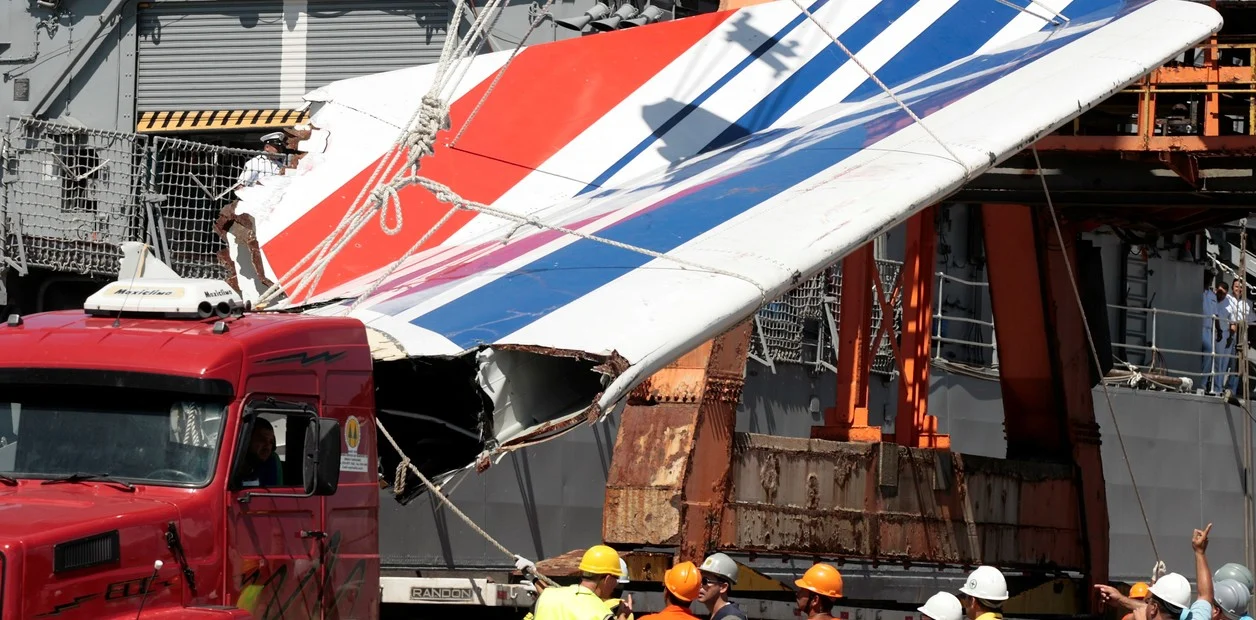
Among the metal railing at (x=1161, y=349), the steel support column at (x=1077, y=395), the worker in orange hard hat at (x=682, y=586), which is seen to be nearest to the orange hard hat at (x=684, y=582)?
the worker in orange hard hat at (x=682, y=586)

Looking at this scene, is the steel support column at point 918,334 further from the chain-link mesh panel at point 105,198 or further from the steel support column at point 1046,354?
the chain-link mesh panel at point 105,198

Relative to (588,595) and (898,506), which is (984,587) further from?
(898,506)

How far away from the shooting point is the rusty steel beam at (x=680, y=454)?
11.5 m

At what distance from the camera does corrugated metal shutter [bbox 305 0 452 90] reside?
2008 cm

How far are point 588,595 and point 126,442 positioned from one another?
220cm

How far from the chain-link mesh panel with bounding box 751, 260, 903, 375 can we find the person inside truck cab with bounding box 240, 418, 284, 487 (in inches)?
422

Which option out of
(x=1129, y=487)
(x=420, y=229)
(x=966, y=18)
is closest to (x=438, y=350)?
(x=420, y=229)

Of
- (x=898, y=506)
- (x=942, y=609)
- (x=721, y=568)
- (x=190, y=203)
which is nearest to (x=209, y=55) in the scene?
(x=190, y=203)

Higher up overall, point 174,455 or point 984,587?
point 174,455

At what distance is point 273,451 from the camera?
7480 mm

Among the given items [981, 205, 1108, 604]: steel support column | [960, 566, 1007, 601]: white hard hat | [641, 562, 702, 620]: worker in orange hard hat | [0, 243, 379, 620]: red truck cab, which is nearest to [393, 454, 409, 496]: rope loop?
[0, 243, 379, 620]: red truck cab

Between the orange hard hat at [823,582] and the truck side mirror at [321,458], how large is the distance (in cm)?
250

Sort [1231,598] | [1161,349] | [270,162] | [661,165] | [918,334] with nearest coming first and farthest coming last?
[1231,598] → [661,165] → [270,162] → [918,334] → [1161,349]

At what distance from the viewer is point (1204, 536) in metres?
8.80
